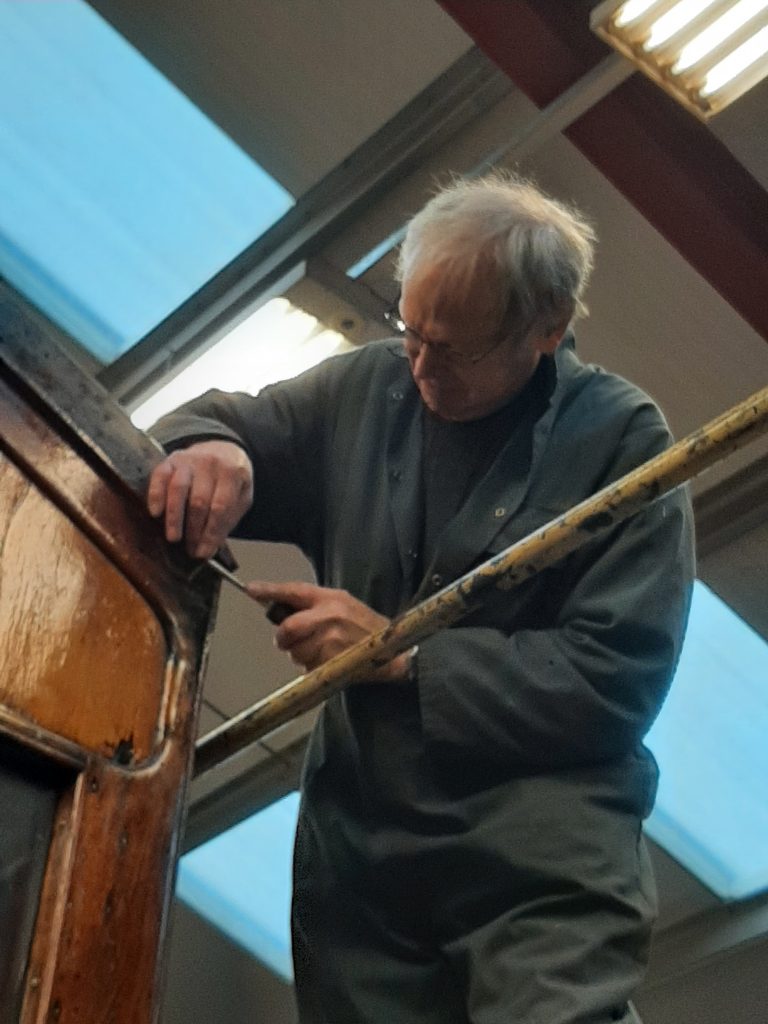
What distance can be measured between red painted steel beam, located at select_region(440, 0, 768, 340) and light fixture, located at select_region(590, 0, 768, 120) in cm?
21

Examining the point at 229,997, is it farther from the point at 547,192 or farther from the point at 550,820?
the point at 550,820

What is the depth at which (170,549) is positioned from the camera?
1198 millimetres

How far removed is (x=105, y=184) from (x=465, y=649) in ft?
7.04

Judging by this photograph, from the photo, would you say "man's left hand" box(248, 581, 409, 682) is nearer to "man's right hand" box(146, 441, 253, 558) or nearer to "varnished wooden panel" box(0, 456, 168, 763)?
"man's right hand" box(146, 441, 253, 558)

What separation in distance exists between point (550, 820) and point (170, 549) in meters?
0.43

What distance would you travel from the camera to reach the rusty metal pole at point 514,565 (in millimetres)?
1044

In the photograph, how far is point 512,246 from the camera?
1.73m

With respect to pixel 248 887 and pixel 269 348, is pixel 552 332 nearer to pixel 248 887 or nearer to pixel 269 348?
pixel 269 348

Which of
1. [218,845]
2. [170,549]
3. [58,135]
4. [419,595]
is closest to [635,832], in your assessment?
[419,595]

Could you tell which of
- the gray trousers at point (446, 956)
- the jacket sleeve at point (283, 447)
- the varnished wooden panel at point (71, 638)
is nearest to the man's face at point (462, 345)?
the jacket sleeve at point (283, 447)

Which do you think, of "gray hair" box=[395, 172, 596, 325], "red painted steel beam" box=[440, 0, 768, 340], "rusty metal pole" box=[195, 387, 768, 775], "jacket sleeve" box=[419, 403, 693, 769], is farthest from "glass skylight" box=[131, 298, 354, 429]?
"rusty metal pole" box=[195, 387, 768, 775]

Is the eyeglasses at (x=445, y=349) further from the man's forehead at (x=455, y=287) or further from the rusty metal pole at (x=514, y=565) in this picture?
the rusty metal pole at (x=514, y=565)

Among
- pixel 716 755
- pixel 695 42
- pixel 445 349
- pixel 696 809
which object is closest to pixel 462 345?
pixel 445 349

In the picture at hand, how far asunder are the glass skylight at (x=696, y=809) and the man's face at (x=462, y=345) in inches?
73.8
